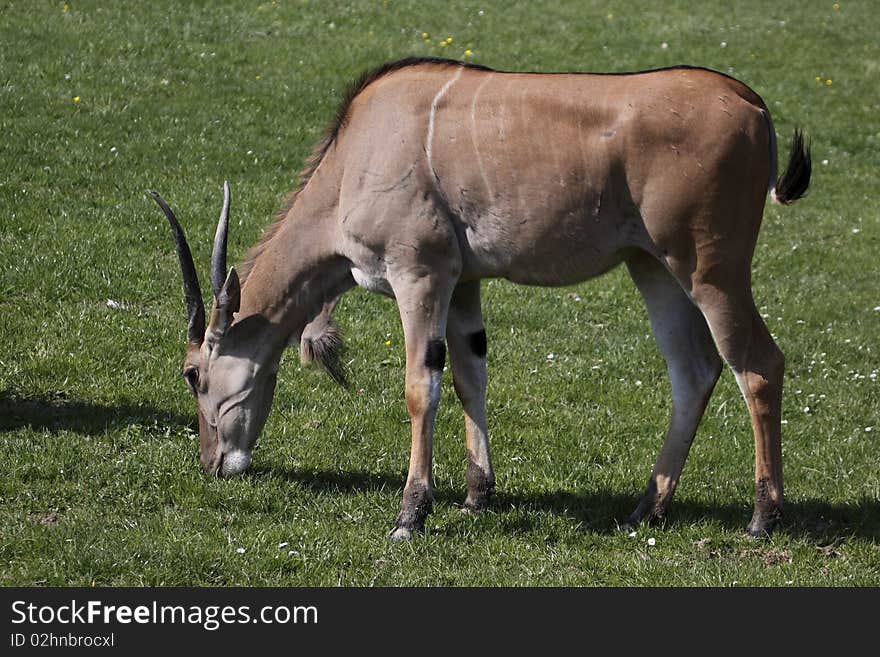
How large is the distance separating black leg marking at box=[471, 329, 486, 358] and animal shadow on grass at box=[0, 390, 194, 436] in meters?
1.90

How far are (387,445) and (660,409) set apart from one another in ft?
6.56

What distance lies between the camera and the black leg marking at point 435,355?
21.6ft

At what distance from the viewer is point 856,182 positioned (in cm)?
1486

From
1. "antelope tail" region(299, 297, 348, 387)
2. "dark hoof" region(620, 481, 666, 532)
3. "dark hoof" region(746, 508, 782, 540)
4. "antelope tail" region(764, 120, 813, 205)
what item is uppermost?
"antelope tail" region(764, 120, 813, 205)

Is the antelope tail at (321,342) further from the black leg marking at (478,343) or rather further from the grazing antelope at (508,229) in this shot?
the black leg marking at (478,343)

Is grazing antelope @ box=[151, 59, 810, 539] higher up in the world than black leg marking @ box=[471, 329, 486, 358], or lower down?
higher up

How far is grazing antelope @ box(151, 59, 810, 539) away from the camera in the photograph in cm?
628

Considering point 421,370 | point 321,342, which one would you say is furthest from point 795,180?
point 321,342

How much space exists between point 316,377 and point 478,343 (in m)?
1.96

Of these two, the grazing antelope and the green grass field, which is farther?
the green grass field

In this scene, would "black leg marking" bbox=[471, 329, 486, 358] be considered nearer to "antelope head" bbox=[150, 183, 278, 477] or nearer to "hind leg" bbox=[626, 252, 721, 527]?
"hind leg" bbox=[626, 252, 721, 527]

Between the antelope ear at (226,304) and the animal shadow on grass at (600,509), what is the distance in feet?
2.95

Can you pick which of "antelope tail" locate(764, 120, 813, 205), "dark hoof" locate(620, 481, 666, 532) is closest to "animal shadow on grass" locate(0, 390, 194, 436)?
"dark hoof" locate(620, 481, 666, 532)

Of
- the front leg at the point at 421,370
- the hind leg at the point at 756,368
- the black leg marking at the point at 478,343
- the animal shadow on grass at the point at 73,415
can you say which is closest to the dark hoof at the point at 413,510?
the front leg at the point at 421,370
